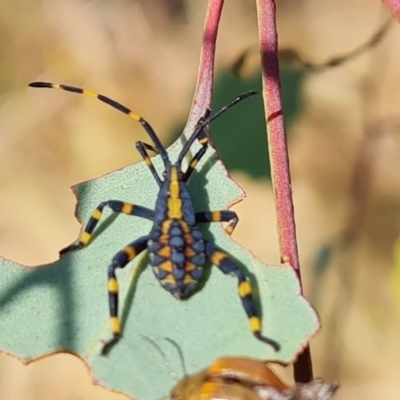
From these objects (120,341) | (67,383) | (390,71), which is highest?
(390,71)

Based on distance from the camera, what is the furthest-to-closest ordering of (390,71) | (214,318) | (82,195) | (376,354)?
(390,71)
(376,354)
(82,195)
(214,318)

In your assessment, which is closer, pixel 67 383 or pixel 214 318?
pixel 214 318

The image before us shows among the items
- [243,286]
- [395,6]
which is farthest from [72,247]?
[395,6]

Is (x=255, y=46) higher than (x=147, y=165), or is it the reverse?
(x=255, y=46)

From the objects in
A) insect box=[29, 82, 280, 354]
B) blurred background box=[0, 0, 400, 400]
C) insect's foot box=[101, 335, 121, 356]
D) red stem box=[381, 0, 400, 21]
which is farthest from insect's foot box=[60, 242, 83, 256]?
blurred background box=[0, 0, 400, 400]

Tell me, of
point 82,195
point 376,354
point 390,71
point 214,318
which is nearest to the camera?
point 214,318

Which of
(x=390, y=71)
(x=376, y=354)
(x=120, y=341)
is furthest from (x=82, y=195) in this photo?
(x=390, y=71)

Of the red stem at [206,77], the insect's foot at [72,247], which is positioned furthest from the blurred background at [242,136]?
the insect's foot at [72,247]

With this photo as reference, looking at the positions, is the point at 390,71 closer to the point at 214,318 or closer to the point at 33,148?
the point at 33,148
